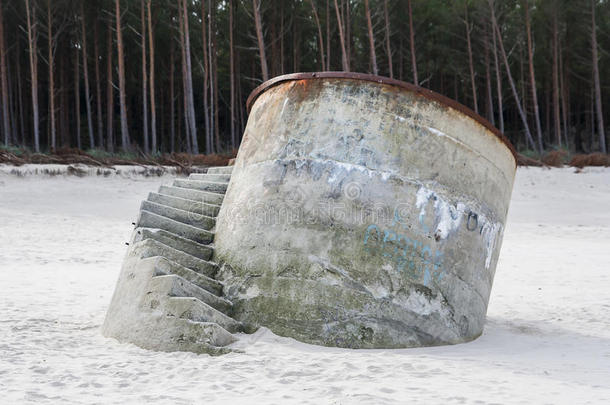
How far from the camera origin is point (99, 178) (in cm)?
1803

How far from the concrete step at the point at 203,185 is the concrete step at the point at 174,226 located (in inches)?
31.7

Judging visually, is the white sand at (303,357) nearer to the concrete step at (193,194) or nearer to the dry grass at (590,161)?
the concrete step at (193,194)

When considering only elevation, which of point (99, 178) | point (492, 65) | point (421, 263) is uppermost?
point (492, 65)

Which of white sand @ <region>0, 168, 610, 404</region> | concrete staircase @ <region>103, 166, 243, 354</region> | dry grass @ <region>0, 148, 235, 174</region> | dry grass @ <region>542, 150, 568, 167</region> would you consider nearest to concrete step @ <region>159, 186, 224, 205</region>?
concrete staircase @ <region>103, 166, 243, 354</region>

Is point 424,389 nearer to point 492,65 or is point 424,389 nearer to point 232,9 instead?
point 232,9

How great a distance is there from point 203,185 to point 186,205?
446 mm

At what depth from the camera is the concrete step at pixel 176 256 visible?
5352 mm

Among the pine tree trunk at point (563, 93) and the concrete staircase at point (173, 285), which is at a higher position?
the pine tree trunk at point (563, 93)

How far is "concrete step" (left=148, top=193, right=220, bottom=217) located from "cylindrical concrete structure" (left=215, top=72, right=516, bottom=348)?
930mm

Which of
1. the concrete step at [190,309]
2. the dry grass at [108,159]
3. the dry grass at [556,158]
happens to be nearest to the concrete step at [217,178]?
the concrete step at [190,309]

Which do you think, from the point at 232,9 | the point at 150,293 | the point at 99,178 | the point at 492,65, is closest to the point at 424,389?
the point at 150,293

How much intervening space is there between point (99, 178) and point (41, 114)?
1534 centimetres

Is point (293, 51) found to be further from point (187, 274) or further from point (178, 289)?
point (178, 289)

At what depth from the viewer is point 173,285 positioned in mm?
4789
